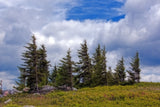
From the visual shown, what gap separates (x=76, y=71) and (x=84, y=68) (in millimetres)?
2284

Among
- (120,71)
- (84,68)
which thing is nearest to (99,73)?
(84,68)

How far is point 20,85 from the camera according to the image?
51.9 m

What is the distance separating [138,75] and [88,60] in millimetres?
20255

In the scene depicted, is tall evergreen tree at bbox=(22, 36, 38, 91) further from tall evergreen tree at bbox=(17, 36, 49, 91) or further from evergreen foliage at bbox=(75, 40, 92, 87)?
evergreen foliage at bbox=(75, 40, 92, 87)

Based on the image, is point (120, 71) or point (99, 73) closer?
point (99, 73)

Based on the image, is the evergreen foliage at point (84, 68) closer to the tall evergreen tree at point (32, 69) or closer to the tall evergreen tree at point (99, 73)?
the tall evergreen tree at point (99, 73)

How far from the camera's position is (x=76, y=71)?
43281 millimetres

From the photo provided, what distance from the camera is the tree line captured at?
35.3 metres

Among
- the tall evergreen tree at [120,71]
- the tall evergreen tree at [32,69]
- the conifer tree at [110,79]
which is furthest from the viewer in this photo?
the tall evergreen tree at [120,71]

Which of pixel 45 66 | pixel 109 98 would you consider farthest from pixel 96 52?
pixel 109 98

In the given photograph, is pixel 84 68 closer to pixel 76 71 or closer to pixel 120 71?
pixel 76 71

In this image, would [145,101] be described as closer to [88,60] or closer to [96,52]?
[88,60]

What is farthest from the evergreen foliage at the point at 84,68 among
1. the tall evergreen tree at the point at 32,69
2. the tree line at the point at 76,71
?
the tall evergreen tree at the point at 32,69

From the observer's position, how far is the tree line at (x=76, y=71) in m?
35.3
